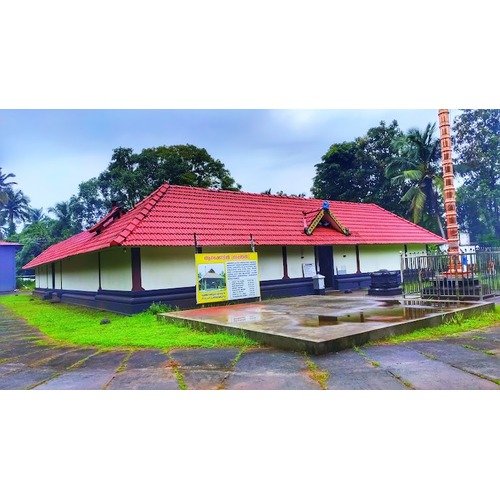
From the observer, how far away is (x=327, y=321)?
700 centimetres

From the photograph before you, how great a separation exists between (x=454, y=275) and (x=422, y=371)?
4992mm

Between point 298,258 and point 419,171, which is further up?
point 419,171

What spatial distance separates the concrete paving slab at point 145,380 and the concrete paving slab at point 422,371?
2344 millimetres

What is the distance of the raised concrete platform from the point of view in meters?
5.54

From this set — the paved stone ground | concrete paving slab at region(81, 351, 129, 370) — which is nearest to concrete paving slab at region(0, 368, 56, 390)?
the paved stone ground

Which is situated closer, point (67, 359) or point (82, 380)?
point (82, 380)

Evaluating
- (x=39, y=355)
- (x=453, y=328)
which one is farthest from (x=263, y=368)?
(x=453, y=328)

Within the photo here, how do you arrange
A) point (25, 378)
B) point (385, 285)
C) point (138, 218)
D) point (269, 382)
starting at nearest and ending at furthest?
point (269, 382)
point (25, 378)
point (138, 218)
point (385, 285)

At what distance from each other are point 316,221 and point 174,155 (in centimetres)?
1301

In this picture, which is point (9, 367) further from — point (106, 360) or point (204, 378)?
point (204, 378)

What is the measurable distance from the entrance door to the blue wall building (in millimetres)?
21652

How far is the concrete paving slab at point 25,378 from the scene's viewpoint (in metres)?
4.60

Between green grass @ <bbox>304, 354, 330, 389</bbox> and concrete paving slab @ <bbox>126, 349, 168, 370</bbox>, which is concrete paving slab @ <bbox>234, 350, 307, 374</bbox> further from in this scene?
concrete paving slab @ <bbox>126, 349, 168, 370</bbox>

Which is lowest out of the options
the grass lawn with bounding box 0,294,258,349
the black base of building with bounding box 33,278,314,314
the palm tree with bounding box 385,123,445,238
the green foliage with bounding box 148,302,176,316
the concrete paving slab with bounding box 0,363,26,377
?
the concrete paving slab with bounding box 0,363,26,377
